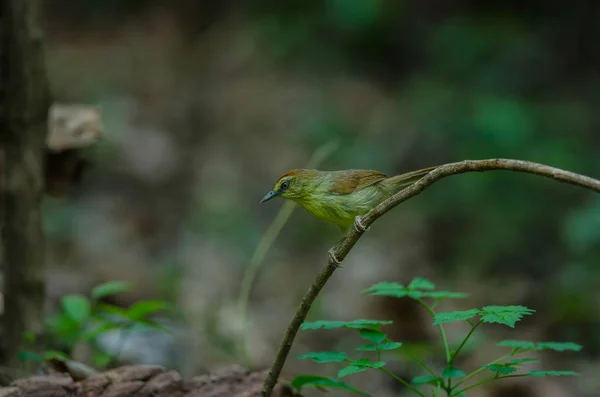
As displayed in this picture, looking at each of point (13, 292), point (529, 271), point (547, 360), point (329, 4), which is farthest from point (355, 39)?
point (13, 292)

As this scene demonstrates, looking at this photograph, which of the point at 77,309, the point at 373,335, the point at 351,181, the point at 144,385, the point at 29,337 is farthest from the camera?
the point at 77,309

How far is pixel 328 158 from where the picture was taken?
817cm

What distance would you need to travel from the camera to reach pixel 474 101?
9.16m

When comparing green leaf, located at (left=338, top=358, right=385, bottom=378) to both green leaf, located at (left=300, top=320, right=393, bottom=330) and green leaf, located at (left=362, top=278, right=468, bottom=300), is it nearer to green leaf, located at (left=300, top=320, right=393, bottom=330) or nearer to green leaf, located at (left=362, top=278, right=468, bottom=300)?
green leaf, located at (left=300, top=320, right=393, bottom=330)

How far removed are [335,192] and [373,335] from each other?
2.14 ft

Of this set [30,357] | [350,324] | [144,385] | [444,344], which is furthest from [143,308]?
[444,344]

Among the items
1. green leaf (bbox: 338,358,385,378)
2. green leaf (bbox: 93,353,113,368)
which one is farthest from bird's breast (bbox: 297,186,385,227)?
green leaf (bbox: 93,353,113,368)

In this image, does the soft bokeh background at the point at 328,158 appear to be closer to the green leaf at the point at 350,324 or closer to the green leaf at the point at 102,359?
the green leaf at the point at 102,359

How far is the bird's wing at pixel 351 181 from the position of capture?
8.64 feet

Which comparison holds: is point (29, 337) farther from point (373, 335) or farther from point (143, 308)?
point (373, 335)

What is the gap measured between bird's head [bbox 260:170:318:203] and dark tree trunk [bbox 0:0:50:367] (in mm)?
1095

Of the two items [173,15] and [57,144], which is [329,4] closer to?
[173,15]

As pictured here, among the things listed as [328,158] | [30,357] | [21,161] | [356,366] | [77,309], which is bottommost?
[30,357]

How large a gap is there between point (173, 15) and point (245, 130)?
8.81 feet
